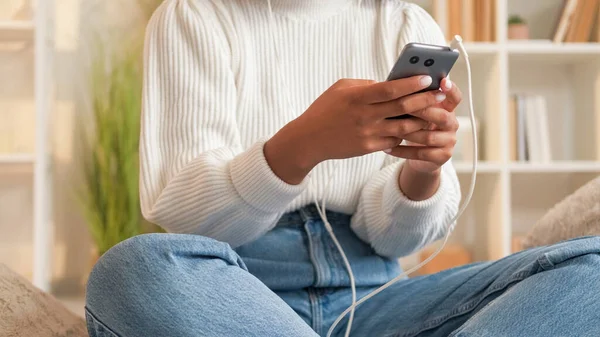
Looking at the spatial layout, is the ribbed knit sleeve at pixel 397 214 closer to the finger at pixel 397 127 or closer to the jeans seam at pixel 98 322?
the finger at pixel 397 127

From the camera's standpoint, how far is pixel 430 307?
3.07 ft

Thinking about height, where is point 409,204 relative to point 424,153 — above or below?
below

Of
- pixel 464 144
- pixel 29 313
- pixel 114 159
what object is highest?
pixel 29 313

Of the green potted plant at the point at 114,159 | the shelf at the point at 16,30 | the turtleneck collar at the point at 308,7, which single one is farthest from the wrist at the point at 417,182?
the shelf at the point at 16,30

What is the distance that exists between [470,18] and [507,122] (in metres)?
0.36

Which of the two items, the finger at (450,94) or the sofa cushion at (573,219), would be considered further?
the sofa cushion at (573,219)

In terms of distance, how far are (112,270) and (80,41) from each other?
212 centimetres

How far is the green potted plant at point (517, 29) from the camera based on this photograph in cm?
255

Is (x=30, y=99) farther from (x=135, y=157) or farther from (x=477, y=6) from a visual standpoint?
(x=477, y=6)

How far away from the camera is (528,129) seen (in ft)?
8.25

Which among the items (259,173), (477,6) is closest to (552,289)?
(259,173)

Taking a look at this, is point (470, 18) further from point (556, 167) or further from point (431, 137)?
point (431, 137)

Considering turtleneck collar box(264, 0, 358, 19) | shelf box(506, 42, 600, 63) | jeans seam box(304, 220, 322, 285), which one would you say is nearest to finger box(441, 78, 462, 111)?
jeans seam box(304, 220, 322, 285)

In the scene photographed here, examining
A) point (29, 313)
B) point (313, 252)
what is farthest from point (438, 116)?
point (29, 313)
